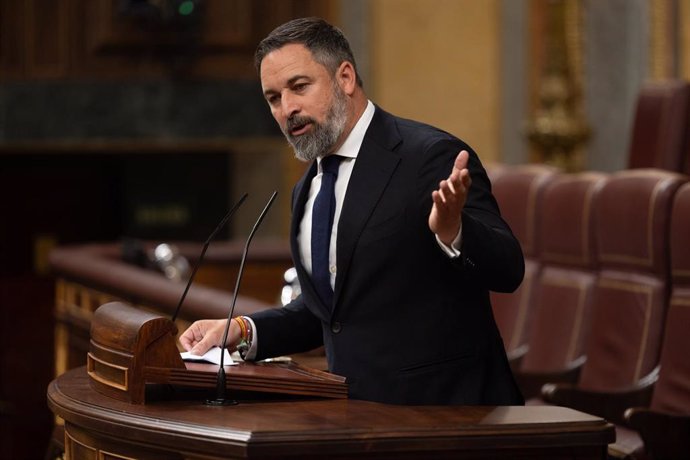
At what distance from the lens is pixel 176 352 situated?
207 centimetres

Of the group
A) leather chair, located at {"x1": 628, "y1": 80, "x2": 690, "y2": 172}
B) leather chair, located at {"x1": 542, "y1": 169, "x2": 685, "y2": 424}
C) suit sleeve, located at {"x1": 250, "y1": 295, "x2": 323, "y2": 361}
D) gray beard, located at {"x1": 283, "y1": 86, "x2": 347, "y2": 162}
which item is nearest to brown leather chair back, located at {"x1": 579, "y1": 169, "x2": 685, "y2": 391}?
leather chair, located at {"x1": 542, "y1": 169, "x2": 685, "y2": 424}

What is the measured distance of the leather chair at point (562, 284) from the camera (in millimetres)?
4281

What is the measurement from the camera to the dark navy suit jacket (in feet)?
7.11

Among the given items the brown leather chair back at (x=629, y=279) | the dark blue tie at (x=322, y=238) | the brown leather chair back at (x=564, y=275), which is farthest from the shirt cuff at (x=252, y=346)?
the brown leather chair back at (x=564, y=275)

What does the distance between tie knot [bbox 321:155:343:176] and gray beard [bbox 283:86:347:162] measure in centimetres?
5

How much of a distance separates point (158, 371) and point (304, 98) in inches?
20.3

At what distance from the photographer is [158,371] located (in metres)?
2.04

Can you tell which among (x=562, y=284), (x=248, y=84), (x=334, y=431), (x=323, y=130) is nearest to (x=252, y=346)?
(x=323, y=130)

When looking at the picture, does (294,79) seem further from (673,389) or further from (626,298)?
(626,298)

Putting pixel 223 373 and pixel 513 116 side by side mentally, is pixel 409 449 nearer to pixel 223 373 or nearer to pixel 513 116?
pixel 223 373

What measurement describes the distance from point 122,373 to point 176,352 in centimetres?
10

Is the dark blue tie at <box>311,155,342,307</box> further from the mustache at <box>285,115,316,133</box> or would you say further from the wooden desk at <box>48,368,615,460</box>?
the wooden desk at <box>48,368,615,460</box>

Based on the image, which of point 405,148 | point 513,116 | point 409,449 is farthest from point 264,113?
→ point 409,449

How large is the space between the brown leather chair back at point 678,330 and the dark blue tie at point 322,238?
1.67 meters
